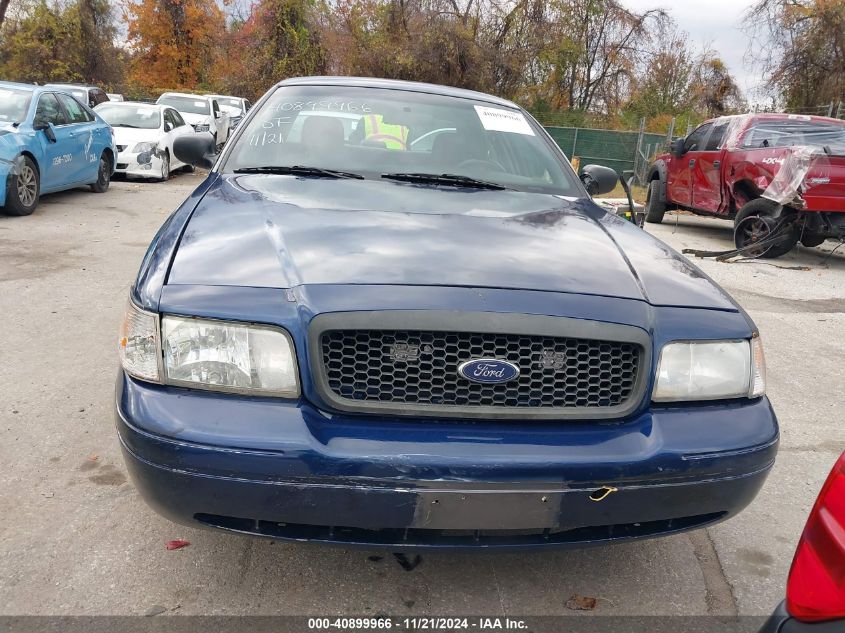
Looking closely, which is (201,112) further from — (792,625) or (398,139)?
(792,625)

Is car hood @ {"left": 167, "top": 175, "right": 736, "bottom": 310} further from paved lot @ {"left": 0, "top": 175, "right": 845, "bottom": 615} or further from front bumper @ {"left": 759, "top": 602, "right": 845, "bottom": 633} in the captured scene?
front bumper @ {"left": 759, "top": 602, "right": 845, "bottom": 633}

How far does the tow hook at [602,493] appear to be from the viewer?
6.23 ft

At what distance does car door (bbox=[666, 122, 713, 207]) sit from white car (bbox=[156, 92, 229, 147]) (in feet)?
33.7

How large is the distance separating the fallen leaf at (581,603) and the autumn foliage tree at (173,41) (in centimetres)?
3914

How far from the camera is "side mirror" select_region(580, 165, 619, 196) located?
154 inches

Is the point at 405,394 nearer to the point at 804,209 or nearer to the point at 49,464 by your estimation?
the point at 49,464

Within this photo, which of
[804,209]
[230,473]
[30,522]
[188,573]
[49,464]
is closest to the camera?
[230,473]

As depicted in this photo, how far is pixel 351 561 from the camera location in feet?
7.80

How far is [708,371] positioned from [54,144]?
898 centimetres

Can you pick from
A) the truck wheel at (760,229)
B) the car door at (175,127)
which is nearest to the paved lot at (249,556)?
the truck wheel at (760,229)

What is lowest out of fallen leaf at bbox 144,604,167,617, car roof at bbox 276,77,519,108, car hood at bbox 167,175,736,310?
fallen leaf at bbox 144,604,167,617

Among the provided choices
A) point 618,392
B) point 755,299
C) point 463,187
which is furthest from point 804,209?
point 618,392

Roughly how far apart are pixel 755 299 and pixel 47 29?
4234cm

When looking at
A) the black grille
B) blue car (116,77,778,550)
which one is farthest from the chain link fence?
the black grille
